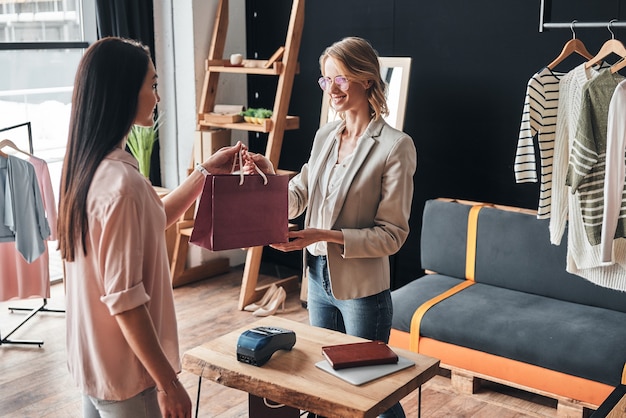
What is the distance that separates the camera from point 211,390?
Result: 3631 mm

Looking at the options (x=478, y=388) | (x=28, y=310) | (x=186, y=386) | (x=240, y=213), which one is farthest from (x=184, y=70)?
(x=240, y=213)

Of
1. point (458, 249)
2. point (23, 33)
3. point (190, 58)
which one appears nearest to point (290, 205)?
point (458, 249)

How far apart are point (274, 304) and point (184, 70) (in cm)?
173

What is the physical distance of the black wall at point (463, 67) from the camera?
418 centimetres

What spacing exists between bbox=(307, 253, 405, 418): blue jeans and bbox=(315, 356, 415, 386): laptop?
33 cm

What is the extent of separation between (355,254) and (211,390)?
152 cm

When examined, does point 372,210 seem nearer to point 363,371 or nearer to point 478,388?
point 363,371

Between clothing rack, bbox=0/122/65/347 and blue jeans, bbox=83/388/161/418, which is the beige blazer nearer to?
blue jeans, bbox=83/388/161/418

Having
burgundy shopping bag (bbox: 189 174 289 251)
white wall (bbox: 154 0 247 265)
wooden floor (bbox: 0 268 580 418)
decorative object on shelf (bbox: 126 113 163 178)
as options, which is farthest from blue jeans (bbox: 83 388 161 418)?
white wall (bbox: 154 0 247 265)

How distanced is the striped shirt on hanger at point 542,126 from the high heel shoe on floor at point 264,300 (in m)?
2.04

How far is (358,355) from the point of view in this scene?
218cm

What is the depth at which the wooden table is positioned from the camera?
1.99 meters

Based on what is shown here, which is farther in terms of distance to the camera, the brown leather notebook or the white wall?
the white wall

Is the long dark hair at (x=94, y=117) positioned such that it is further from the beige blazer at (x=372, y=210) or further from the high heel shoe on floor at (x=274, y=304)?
the high heel shoe on floor at (x=274, y=304)
